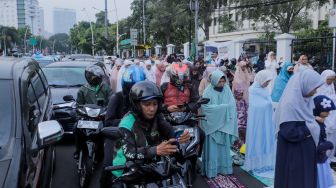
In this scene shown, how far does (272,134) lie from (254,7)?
2623 cm

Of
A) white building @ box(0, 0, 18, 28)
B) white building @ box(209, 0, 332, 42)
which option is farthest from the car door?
white building @ box(0, 0, 18, 28)

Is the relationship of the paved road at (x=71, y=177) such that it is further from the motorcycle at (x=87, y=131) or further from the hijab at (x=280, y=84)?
the hijab at (x=280, y=84)

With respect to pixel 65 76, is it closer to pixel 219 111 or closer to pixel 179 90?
pixel 179 90

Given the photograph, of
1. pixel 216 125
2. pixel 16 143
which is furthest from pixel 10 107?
pixel 216 125

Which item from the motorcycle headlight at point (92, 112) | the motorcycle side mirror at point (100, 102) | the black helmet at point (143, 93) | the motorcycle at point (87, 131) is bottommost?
the motorcycle at point (87, 131)

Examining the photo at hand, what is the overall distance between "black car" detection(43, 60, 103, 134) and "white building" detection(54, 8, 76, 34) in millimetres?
157598

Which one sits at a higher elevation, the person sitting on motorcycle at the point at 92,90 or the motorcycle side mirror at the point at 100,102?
the person sitting on motorcycle at the point at 92,90

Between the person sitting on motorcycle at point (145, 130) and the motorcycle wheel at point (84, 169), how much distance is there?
7.07ft

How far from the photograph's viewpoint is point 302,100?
13.0ft

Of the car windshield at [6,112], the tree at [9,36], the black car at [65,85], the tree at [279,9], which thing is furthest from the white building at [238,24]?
the tree at [9,36]

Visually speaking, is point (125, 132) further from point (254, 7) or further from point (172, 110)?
point (254, 7)

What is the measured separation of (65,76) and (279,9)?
2414cm

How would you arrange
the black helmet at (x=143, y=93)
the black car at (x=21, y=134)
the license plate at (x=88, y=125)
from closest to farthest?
the black car at (x=21, y=134), the black helmet at (x=143, y=93), the license plate at (x=88, y=125)

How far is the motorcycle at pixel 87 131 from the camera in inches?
208
